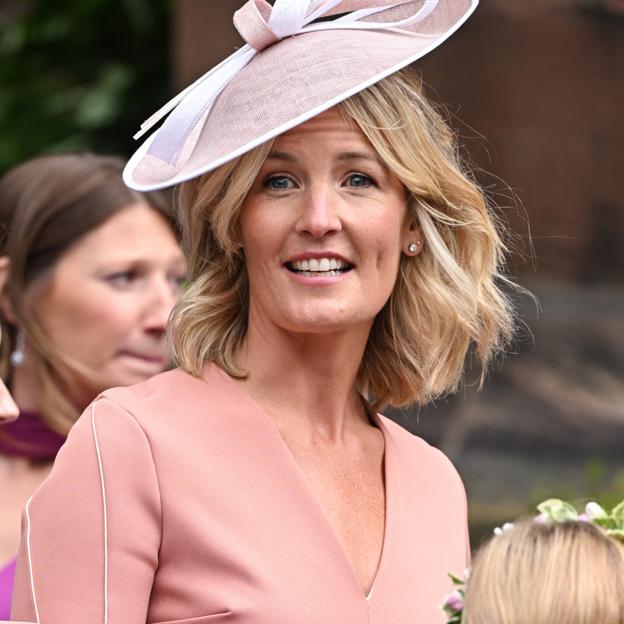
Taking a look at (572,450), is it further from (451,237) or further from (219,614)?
(219,614)

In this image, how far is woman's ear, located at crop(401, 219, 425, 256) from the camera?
3.08 metres

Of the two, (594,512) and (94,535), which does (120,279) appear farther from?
(594,512)

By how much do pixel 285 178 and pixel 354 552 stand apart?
2.23 ft

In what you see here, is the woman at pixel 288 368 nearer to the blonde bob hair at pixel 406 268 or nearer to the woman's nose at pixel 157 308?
the blonde bob hair at pixel 406 268

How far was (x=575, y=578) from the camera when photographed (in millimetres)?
2279

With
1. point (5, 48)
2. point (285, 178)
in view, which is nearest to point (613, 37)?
point (5, 48)

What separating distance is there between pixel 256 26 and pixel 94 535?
97 centimetres

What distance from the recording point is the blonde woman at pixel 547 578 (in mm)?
2262

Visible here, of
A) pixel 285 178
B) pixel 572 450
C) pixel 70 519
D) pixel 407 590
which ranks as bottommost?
pixel 572 450

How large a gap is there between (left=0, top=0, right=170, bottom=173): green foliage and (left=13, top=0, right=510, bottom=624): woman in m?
6.03

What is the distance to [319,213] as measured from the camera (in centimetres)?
284

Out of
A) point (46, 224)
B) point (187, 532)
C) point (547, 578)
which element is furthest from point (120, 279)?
point (547, 578)

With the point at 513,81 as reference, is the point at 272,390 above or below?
above

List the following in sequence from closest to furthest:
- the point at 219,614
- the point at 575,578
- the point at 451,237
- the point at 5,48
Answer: the point at 575,578 → the point at 219,614 → the point at 451,237 → the point at 5,48
